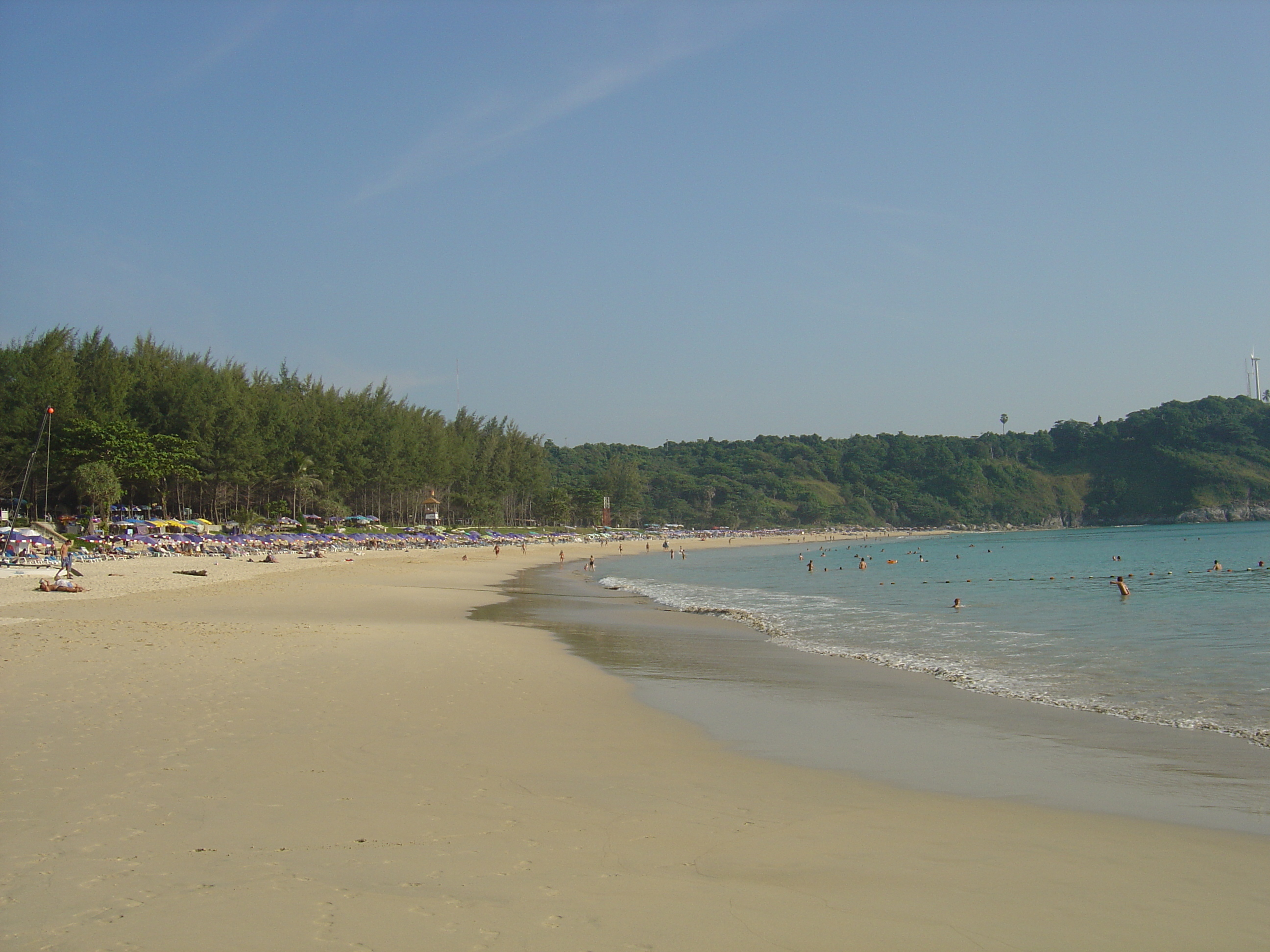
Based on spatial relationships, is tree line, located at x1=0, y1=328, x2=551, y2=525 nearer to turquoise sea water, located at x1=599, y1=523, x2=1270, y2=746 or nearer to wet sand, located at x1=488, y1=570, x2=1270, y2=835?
turquoise sea water, located at x1=599, y1=523, x2=1270, y2=746

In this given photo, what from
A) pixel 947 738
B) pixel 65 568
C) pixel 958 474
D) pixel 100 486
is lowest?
pixel 947 738

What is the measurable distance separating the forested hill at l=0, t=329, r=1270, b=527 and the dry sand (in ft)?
140

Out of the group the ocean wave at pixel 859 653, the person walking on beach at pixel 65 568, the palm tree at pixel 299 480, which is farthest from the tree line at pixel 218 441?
the ocean wave at pixel 859 653

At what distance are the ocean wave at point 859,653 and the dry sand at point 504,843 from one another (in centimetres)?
418

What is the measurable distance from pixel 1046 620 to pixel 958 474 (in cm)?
16400

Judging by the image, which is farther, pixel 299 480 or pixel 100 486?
pixel 299 480

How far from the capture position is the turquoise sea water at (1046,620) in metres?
10.5

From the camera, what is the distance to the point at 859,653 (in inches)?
566

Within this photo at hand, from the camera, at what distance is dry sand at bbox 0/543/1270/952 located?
11.9ft

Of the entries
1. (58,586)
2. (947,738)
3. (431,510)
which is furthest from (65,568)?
(431,510)

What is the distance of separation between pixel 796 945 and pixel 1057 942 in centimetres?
119

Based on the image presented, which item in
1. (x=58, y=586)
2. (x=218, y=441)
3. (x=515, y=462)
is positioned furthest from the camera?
(x=515, y=462)

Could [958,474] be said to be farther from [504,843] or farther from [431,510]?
[504,843]

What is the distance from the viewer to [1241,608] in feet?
66.4
